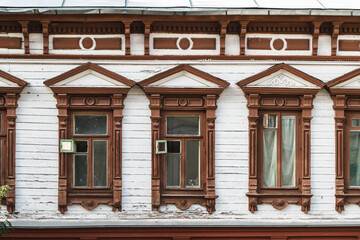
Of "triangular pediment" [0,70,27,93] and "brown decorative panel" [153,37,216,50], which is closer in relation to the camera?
Result: "triangular pediment" [0,70,27,93]

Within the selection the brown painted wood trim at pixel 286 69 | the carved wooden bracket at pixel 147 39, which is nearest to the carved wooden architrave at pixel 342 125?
the brown painted wood trim at pixel 286 69

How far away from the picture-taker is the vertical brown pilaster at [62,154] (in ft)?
32.1

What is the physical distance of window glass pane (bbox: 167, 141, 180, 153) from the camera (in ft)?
32.8

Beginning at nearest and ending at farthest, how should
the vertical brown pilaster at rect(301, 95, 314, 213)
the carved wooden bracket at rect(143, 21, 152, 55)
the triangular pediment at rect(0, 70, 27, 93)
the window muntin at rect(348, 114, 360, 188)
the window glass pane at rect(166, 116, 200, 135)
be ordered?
1. the triangular pediment at rect(0, 70, 27, 93)
2. the carved wooden bracket at rect(143, 21, 152, 55)
3. the vertical brown pilaster at rect(301, 95, 314, 213)
4. the window glass pane at rect(166, 116, 200, 135)
5. the window muntin at rect(348, 114, 360, 188)

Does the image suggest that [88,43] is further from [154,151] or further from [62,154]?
[154,151]

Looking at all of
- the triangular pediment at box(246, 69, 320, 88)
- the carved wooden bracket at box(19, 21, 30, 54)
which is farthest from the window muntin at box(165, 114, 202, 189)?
the carved wooden bracket at box(19, 21, 30, 54)

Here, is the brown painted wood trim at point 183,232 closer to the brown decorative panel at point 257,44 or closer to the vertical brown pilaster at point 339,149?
the vertical brown pilaster at point 339,149

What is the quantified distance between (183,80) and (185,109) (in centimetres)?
53

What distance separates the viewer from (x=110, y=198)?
9875 mm

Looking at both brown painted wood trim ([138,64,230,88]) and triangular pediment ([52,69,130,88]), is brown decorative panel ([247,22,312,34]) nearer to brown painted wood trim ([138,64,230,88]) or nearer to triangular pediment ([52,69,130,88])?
brown painted wood trim ([138,64,230,88])

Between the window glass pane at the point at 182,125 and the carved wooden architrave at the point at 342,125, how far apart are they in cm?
250

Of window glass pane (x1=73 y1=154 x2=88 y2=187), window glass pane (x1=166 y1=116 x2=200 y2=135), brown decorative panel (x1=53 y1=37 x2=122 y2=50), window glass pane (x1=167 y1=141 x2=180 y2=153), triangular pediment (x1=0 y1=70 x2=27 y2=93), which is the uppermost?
brown decorative panel (x1=53 y1=37 x2=122 y2=50)

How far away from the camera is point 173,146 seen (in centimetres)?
1002

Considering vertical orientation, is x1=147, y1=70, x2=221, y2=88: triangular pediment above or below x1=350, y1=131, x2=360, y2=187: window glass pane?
above
